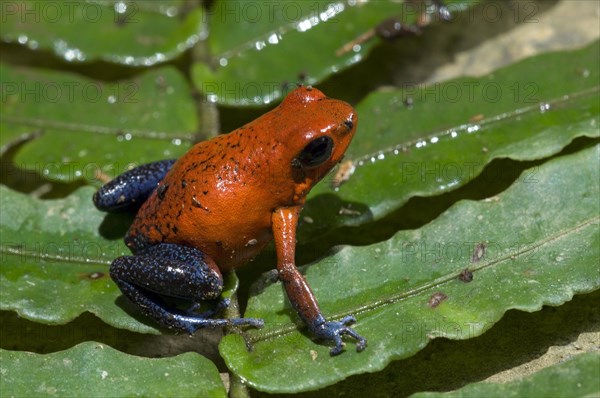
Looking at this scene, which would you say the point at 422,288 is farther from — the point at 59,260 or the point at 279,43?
the point at 279,43

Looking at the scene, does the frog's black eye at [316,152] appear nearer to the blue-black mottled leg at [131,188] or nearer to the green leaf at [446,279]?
the green leaf at [446,279]

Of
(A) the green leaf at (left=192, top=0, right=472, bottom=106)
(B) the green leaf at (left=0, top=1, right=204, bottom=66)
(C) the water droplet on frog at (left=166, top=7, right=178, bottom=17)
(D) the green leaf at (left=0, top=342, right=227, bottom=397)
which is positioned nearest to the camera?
(D) the green leaf at (left=0, top=342, right=227, bottom=397)

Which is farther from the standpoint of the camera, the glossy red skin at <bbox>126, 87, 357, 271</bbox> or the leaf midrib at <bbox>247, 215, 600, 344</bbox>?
the glossy red skin at <bbox>126, 87, 357, 271</bbox>

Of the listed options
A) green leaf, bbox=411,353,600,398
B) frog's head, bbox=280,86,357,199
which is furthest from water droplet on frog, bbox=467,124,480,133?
green leaf, bbox=411,353,600,398

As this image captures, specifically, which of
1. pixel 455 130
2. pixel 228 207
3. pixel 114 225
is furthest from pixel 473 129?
pixel 114 225

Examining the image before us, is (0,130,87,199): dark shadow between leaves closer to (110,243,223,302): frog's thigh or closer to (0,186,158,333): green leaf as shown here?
(0,186,158,333): green leaf

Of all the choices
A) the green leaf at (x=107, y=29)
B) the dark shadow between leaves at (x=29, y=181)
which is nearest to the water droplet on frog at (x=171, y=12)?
the green leaf at (x=107, y=29)
